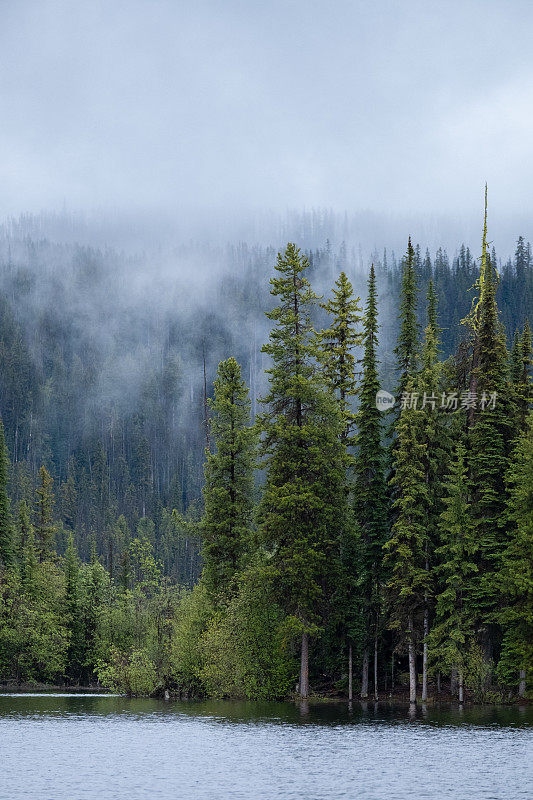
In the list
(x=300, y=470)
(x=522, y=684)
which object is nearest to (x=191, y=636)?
(x=300, y=470)

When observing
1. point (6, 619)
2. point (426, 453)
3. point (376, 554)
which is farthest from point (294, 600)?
point (6, 619)

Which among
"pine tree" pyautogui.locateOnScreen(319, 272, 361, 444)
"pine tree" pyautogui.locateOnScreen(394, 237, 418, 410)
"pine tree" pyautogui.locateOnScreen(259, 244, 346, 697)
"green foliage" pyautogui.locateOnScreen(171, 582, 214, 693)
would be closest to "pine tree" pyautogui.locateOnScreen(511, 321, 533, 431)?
"pine tree" pyautogui.locateOnScreen(394, 237, 418, 410)

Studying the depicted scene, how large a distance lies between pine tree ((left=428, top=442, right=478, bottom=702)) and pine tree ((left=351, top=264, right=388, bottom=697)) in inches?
170

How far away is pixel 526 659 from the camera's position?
49.8 metres

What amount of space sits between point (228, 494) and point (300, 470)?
6.76 m

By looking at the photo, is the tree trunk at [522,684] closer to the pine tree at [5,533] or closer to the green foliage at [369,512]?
the green foliage at [369,512]

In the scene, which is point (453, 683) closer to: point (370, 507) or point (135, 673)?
point (370, 507)

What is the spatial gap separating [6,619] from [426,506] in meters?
47.8

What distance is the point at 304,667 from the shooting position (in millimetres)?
54438

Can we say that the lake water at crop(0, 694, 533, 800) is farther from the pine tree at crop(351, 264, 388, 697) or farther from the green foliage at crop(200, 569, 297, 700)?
the pine tree at crop(351, 264, 388, 697)

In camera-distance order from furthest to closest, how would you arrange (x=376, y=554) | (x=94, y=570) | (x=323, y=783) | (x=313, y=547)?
(x=94, y=570) → (x=376, y=554) → (x=313, y=547) → (x=323, y=783)

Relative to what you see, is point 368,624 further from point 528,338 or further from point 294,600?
point 528,338

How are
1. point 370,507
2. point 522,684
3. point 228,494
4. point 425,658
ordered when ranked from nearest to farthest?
point 522,684, point 425,658, point 370,507, point 228,494

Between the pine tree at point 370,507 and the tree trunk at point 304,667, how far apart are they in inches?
200
